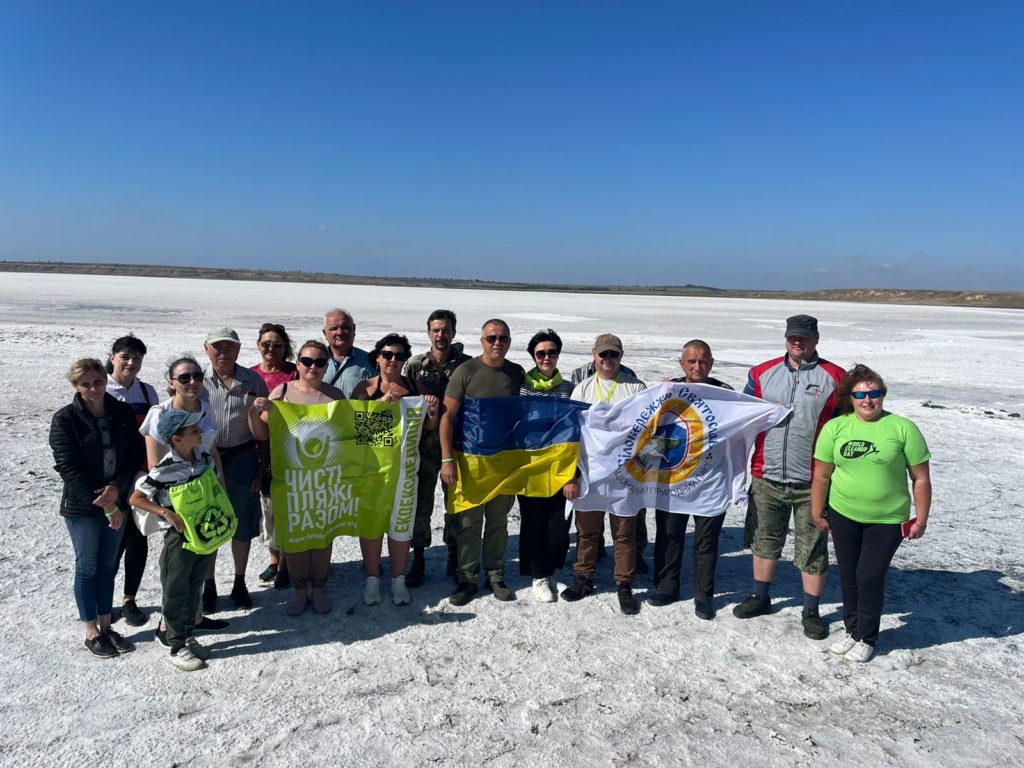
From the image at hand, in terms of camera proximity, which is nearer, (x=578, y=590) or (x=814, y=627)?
(x=814, y=627)

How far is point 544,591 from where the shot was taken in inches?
193

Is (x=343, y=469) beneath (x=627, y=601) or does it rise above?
above

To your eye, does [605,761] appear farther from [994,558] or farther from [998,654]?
[994,558]

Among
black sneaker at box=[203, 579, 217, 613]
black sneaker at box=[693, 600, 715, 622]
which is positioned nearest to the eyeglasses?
black sneaker at box=[693, 600, 715, 622]

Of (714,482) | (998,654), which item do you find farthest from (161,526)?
(998,654)

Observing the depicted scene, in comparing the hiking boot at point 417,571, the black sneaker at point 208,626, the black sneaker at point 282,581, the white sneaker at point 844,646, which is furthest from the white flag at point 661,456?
the black sneaker at point 208,626

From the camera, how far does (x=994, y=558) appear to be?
5.69m

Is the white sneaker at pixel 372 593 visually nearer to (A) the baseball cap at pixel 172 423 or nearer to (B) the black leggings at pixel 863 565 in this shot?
(A) the baseball cap at pixel 172 423

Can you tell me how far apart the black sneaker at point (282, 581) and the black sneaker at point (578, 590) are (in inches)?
87.2

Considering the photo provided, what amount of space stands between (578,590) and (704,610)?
0.96 meters

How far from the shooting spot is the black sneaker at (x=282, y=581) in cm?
Answer: 497

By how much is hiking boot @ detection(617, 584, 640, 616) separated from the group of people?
0.07 feet

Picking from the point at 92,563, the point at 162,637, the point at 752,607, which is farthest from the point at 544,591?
the point at 92,563

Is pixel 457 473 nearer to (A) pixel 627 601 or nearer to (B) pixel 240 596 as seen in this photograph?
(A) pixel 627 601
